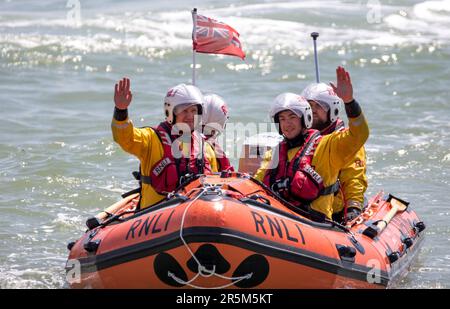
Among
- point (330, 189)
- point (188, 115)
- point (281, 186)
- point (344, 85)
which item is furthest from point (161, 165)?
point (344, 85)

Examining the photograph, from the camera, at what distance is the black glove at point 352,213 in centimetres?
1021

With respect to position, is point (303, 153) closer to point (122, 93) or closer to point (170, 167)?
point (170, 167)

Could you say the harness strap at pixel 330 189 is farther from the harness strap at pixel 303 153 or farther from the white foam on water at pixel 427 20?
the white foam on water at pixel 427 20

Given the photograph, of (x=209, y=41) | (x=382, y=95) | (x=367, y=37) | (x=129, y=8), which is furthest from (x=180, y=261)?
(x=129, y=8)

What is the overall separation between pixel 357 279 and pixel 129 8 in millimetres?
19126

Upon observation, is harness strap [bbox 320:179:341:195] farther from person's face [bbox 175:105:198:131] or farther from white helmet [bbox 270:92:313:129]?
person's face [bbox 175:105:198:131]

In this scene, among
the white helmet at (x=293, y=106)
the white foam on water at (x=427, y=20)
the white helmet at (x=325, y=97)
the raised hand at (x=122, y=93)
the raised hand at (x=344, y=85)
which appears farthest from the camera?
the white foam on water at (x=427, y=20)

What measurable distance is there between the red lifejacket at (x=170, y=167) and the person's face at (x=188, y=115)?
0.41 feet

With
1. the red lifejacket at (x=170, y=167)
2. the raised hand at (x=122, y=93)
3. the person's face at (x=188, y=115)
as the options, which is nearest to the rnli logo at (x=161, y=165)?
the red lifejacket at (x=170, y=167)

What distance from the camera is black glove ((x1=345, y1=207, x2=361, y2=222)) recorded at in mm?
10209

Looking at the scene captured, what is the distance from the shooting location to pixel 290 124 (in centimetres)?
930

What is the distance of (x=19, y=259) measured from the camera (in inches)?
426

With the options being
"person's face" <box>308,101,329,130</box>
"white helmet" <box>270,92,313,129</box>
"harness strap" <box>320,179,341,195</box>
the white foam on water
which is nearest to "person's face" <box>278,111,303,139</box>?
"white helmet" <box>270,92,313,129</box>
